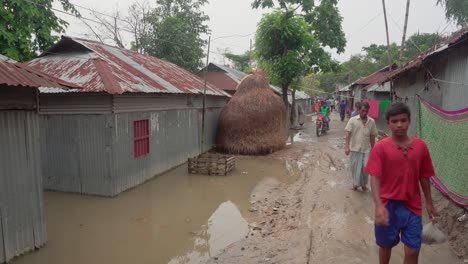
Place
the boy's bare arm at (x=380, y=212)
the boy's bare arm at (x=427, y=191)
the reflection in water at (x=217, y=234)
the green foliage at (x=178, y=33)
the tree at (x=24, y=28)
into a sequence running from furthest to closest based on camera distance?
the green foliage at (x=178, y=33) → the tree at (x=24, y=28) → the reflection in water at (x=217, y=234) → the boy's bare arm at (x=427, y=191) → the boy's bare arm at (x=380, y=212)

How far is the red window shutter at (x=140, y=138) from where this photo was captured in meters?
8.38

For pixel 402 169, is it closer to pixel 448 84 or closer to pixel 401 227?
pixel 401 227

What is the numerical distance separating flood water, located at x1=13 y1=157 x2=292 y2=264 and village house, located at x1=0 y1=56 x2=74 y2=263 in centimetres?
33

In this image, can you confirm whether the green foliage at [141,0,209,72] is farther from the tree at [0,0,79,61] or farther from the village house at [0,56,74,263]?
the village house at [0,56,74,263]

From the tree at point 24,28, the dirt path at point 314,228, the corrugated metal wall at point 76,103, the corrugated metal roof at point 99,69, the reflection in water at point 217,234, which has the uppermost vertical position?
the tree at point 24,28

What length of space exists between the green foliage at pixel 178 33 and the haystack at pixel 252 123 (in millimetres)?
9569

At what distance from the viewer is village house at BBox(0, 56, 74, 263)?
164 inches

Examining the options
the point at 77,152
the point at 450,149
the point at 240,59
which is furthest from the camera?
the point at 240,59

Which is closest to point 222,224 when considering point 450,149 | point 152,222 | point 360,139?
point 152,222

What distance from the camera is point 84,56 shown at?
337 inches

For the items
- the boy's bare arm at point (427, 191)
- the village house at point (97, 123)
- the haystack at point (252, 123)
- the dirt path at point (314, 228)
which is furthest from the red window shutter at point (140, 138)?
the boy's bare arm at point (427, 191)

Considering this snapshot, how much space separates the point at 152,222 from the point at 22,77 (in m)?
3.31

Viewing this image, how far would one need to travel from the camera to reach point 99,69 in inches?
303

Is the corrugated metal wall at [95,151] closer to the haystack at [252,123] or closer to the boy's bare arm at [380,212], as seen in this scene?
the haystack at [252,123]
